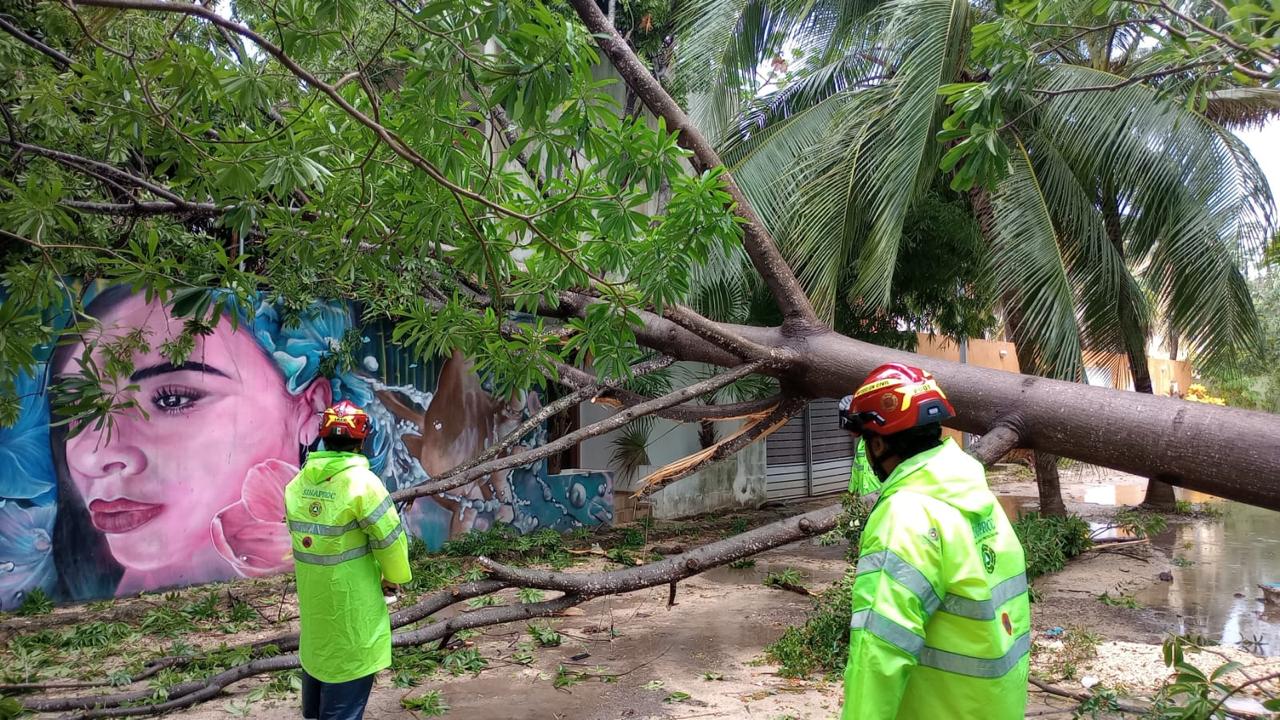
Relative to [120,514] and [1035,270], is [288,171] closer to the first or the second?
[120,514]

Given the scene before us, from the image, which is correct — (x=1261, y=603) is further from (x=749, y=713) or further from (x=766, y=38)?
(x=766, y=38)

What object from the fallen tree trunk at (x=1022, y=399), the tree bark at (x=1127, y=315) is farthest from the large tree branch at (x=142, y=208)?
the tree bark at (x=1127, y=315)

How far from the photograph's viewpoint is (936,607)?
1.84 m

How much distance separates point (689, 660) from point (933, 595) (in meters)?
3.78

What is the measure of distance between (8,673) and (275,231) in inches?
143

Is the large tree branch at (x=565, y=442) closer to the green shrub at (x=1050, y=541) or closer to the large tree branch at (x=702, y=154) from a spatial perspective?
the large tree branch at (x=702, y=154)

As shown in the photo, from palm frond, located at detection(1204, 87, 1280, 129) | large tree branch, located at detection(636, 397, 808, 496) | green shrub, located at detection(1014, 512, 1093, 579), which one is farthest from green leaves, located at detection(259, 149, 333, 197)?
palm frond, located at detection(1204, 87, 1280, 129)

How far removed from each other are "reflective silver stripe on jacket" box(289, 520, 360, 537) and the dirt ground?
Answer: 1.42 metres

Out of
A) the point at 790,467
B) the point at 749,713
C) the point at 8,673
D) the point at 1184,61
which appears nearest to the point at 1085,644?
the point at 749,713

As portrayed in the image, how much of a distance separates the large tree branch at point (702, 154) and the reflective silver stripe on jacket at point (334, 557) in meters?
2.83

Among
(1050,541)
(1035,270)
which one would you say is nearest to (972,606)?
(1035,270)

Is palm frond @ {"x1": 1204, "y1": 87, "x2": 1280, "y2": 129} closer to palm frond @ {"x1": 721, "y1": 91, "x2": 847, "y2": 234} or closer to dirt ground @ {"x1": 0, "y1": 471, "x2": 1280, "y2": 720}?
palm frond @ {"x1": 721, "y1": 91, "x2": 847, "y2": 234}

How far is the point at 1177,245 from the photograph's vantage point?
706 centimetres

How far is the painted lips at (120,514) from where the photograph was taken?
6.66m
